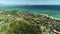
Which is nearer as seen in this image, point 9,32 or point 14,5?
point 9,32

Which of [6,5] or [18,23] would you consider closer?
[18,23]

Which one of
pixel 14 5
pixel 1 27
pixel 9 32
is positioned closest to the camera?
pixel 9 32

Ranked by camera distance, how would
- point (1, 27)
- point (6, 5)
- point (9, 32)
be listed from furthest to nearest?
point (6, 5) < point (1, 27) < point (9, 32)

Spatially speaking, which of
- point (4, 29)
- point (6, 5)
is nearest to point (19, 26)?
point (4, 29)

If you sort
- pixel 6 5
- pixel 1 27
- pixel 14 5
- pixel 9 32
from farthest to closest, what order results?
pixel 14 5, pixel 6 5, pixel 1 27, pixel 9 32

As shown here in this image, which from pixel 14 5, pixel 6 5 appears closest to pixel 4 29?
pixel 6 5

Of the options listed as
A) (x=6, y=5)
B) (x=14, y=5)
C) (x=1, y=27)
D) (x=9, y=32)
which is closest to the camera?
(x=9, y=32)

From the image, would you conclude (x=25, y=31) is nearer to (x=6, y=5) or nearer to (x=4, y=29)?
(x=4, y=29)

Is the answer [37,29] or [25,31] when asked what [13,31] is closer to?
[25,31]

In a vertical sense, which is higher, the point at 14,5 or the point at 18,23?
the point at 18,23
